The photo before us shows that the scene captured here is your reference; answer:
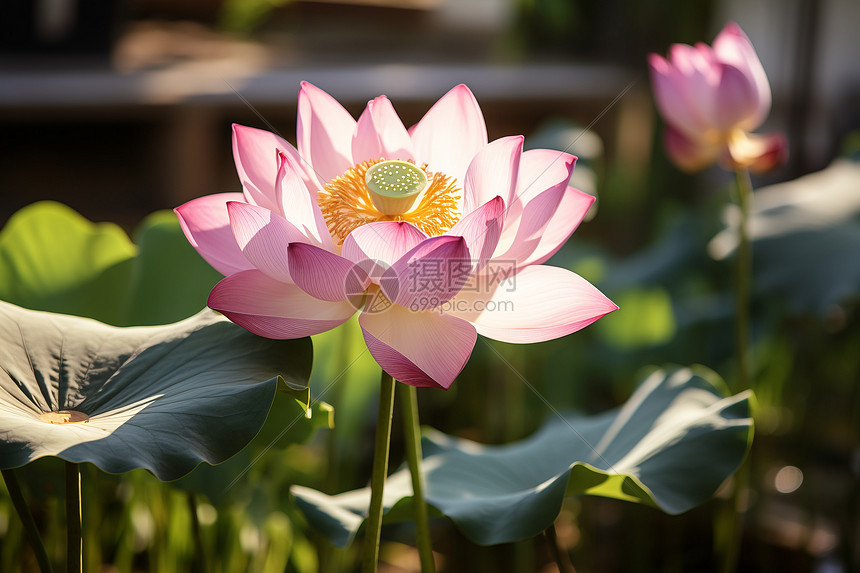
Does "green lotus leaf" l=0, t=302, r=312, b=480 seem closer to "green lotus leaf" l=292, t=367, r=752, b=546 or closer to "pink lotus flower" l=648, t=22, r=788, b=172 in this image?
"green lotus leaf" l=292, t=367, r=752, b=546

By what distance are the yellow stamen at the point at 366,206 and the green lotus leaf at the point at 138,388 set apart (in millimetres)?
Result: 72

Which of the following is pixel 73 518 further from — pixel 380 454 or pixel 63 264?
pixel 63 264

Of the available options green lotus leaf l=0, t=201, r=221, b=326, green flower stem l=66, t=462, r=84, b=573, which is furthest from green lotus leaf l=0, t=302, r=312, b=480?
green lotus leaf l=0, t=201, r=221, b=326

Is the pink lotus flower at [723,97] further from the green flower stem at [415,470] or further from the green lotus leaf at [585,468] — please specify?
the green flower stem at [415,470]

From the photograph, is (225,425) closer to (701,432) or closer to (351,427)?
(701,432)

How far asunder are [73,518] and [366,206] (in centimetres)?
21

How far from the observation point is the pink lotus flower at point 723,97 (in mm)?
678

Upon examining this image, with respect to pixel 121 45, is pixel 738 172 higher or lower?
lower

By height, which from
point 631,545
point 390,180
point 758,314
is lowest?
point 631,545

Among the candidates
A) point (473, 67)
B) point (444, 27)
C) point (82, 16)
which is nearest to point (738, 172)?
point (473, 67)

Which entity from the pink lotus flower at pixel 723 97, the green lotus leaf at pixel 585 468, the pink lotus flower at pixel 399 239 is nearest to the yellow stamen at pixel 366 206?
the pink lotus flower at pixel 399 239

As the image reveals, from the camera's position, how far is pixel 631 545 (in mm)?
913

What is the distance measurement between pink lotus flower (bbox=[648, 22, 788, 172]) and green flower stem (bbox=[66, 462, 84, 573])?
1.89ft

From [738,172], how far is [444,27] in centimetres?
246
